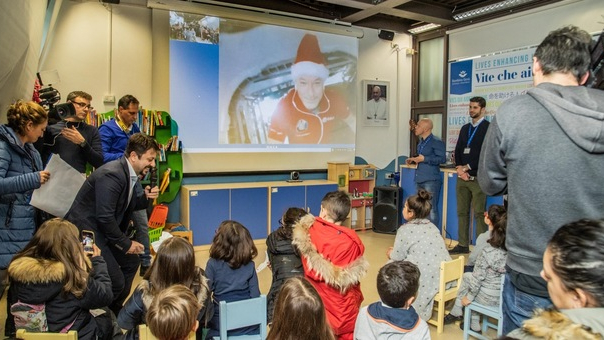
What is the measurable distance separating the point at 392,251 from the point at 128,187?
1879 millimetres

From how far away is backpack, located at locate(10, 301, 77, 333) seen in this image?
1852 mm

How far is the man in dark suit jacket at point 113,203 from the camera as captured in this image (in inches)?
94.7

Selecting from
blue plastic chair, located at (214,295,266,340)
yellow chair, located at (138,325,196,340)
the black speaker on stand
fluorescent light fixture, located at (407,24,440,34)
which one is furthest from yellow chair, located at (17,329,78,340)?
fluorescent light fixture, located at (407,24,440,34)

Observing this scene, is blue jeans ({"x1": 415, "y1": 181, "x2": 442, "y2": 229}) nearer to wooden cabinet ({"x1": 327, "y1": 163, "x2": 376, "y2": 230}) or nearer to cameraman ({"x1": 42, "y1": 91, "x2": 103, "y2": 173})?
wooden cabinet ({"x1": 327, "y1": 163, "x2": 376, "y2": 230})

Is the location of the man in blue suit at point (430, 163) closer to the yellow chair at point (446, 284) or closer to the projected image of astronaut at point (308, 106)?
the projected image of astronaut at point (308, 106)

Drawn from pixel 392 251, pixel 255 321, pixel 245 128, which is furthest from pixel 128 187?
pixel 245 128

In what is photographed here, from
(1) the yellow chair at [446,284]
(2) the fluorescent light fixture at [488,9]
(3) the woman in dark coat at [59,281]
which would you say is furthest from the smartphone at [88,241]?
(2) the fluorescent light fixture at [488,9]

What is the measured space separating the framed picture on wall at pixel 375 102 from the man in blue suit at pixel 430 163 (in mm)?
1090

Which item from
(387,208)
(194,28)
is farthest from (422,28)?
(194,28)

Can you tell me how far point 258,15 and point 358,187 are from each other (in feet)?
9.25

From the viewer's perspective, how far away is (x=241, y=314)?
2020 mm

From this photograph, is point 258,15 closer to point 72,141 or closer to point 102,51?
point 102,51

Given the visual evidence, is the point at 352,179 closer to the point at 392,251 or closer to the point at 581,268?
the point at 392,251

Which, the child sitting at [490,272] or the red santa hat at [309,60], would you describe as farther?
the red santa hat at [309,60]
